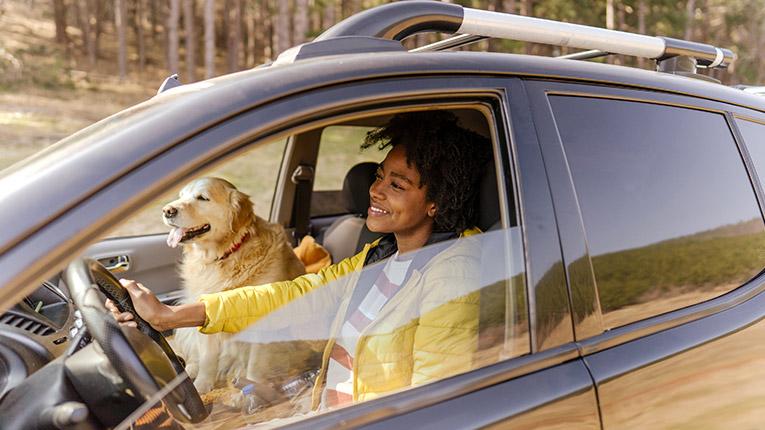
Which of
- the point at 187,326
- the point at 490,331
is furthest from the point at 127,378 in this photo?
the point at 490,331

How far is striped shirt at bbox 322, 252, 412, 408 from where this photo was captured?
1720mm

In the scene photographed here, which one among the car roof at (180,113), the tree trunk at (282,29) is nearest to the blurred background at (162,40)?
the tree trunk at (282,29)

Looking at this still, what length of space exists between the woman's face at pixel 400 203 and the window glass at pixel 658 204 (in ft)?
1.81

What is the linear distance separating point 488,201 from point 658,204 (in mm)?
471

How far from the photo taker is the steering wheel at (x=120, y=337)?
59.3 inches

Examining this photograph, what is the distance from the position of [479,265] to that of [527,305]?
19 centimetres

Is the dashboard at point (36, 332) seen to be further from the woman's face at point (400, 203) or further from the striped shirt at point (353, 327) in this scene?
the woman's face at point (400, 203)

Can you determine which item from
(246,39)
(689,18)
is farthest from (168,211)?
(246,39)

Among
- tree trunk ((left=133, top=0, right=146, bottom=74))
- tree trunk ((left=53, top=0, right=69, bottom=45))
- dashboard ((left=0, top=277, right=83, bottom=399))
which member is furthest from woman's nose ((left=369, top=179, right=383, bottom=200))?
tree trunk ((left=53, top=0, right=69, bottom=45))

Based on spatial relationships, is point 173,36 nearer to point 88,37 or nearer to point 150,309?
point 88,37

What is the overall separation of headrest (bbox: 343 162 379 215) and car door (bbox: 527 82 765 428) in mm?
1370

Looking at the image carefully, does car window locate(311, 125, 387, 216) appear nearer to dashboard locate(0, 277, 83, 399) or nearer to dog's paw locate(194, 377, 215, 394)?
dog's paw locate(194, 377, 215, 394)

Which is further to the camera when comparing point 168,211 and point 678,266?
point 168,211

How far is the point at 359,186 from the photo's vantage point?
3.34 metres
